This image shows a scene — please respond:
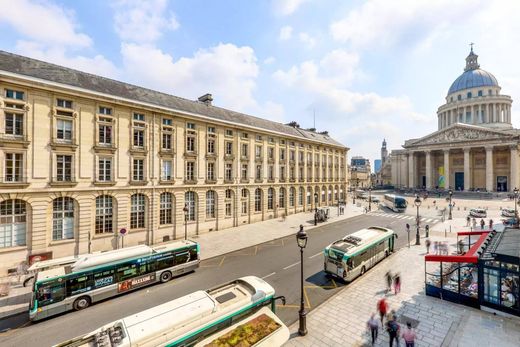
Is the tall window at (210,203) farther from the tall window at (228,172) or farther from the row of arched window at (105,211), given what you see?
the tall window at (228,172)

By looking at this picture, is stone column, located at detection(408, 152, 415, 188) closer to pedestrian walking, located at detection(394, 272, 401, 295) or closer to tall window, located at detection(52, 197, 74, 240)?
pedestrian walking, located at detection(394, 272, 401, 295)

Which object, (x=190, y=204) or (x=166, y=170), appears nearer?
(x=166, y=170)

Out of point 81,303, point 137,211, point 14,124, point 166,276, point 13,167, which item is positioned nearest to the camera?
point 81,303

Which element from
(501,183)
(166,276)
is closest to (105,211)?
(166,276)

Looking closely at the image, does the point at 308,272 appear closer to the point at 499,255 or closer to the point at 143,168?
the point at 499,255

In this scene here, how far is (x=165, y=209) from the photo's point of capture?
2566cm

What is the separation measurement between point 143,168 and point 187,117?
7440 mm

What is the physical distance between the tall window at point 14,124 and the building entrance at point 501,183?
104 metres

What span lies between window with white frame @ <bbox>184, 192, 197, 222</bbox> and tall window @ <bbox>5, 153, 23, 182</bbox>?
1371cm

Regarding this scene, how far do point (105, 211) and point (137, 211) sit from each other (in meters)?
2.77

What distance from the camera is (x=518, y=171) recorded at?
67.1 metres

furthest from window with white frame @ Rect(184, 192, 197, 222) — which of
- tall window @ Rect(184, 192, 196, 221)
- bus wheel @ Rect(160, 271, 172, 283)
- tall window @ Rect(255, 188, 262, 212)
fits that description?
bus wheel @ Rect(160, 271, 172, 283)

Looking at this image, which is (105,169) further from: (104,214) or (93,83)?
(93,83)

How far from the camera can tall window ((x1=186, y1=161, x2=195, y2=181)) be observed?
27172 mm
